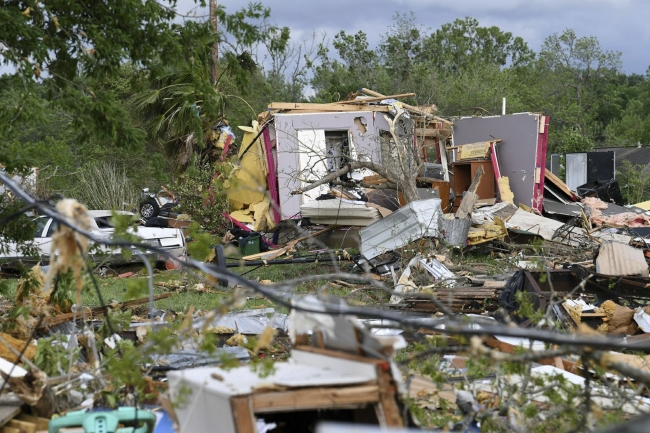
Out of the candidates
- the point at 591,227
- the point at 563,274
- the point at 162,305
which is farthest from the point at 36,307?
the point at 591,227

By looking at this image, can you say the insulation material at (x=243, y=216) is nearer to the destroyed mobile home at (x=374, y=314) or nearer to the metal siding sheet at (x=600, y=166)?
the destroyed mobile home at (x=374, y=314)

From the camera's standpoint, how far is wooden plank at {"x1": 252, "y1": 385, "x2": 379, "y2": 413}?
10.2 ft

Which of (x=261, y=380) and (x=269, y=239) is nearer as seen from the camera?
(x=261, y=380)

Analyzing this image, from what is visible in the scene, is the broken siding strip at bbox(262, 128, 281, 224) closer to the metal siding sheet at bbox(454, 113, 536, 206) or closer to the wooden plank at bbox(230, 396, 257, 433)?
the metal siding sheet at bbox(454, 113, 536, 206)

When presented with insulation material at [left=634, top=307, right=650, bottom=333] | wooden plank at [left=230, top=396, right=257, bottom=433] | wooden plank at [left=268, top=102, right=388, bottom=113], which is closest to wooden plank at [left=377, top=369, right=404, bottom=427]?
wooden plank at [left=230, top=396, right=257, bottom=433]

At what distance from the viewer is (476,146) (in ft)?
64.4

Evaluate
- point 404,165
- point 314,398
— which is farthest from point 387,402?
point 404,165

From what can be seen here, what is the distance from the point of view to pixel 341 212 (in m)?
15.1

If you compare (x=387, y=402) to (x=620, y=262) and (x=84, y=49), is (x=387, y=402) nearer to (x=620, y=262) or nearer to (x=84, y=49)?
(x=84, y=49)

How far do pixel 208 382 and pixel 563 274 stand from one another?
6743 millimetres

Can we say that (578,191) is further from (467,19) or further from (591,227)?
(467,19)

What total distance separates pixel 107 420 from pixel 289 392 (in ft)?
5.11

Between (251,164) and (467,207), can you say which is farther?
(251,164)

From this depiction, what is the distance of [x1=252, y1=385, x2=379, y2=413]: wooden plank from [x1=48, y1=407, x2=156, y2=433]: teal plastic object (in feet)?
4.38
